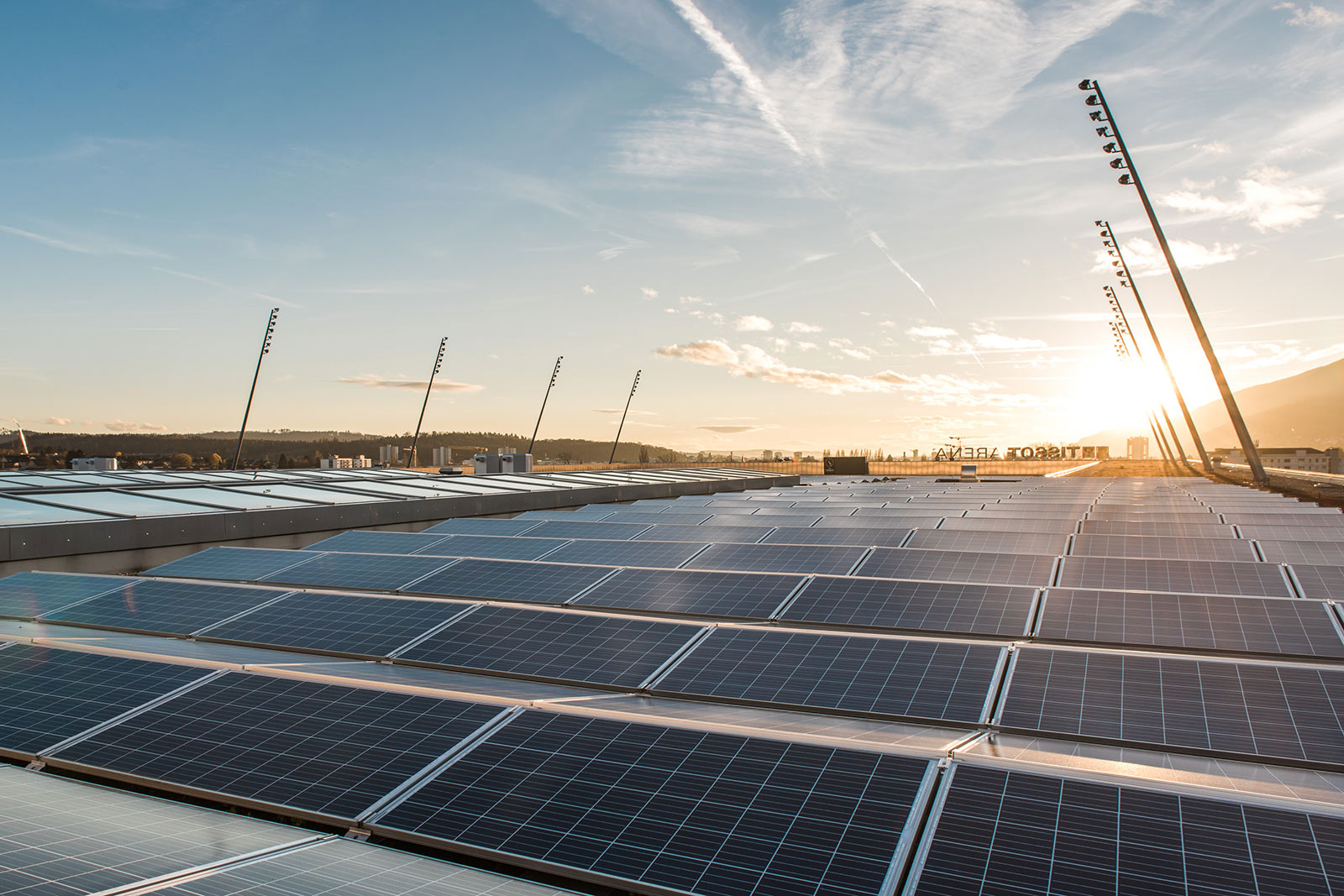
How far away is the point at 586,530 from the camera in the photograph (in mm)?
24203

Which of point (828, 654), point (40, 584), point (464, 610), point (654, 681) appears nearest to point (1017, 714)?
point (828, 654)

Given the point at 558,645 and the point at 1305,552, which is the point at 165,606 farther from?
the point at 1305,552

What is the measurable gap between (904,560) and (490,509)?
63.3ft

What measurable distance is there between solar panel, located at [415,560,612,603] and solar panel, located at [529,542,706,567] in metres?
1.45

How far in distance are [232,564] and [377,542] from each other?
3565mm

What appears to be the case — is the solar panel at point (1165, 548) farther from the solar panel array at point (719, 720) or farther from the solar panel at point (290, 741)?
A: the solar panel at point (290, 741)

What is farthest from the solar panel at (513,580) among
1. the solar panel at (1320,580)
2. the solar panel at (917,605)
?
the solar panel at (1320,580)

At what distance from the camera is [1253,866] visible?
4.68 metres

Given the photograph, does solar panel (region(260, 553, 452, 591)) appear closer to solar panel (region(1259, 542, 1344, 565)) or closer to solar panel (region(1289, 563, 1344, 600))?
solar panel (region(1289, 563, 1344, 600))

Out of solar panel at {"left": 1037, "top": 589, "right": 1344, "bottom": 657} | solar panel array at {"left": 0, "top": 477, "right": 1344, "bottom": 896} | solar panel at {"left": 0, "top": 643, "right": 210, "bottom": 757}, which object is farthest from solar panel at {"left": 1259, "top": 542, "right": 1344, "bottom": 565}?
solar panel at {"left": 0, "top": 643, "right": 210, "bottom": 757}

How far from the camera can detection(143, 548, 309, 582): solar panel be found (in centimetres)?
1641

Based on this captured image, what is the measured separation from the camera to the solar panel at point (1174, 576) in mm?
12719

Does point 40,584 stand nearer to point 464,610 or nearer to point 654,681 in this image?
point 464,610

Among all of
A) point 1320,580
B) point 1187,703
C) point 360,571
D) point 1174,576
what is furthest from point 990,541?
point 360,571
